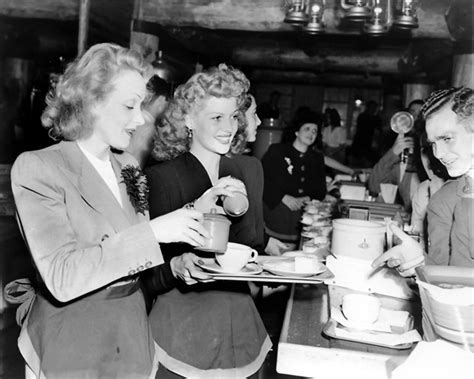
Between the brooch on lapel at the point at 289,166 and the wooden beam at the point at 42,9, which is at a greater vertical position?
the wooden beam at the point at 42,9

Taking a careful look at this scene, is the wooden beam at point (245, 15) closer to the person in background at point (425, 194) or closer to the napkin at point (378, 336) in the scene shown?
the person in background at point (425, 194)

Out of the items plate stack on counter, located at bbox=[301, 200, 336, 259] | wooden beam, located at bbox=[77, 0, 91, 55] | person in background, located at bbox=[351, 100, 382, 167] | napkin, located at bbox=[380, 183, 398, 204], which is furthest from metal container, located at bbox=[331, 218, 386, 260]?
person in background, located at bbox=[351, 100, 382, 167]

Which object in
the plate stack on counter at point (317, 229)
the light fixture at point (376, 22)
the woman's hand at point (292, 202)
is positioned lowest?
the woman's hand at point (292, 202)

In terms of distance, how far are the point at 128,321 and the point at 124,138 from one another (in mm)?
674

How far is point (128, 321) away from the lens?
6.02 feet

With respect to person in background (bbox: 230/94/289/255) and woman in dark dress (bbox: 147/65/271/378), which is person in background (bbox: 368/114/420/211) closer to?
person in background (bbox: 230/94/289/255)

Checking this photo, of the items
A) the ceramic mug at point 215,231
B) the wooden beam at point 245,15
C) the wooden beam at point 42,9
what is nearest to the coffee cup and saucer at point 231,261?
the ceramic mug at point 215,231

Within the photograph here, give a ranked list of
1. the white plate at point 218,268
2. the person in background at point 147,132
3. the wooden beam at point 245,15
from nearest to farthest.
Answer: the white plate at point 218,268 < the person in background at point 147,132 < the wooden beam at point 245,15

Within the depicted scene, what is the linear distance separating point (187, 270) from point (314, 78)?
14841 mm

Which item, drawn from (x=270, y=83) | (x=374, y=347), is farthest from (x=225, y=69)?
(x=270, y=83)

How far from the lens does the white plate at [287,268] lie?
201 cm

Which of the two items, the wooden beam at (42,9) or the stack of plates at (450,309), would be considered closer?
the stack of plates at (450,309)

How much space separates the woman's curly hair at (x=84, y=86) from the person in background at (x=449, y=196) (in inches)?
51.6

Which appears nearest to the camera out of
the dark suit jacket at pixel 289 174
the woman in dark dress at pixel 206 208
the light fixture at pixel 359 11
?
the woman in dark dress at pixel 206 208
